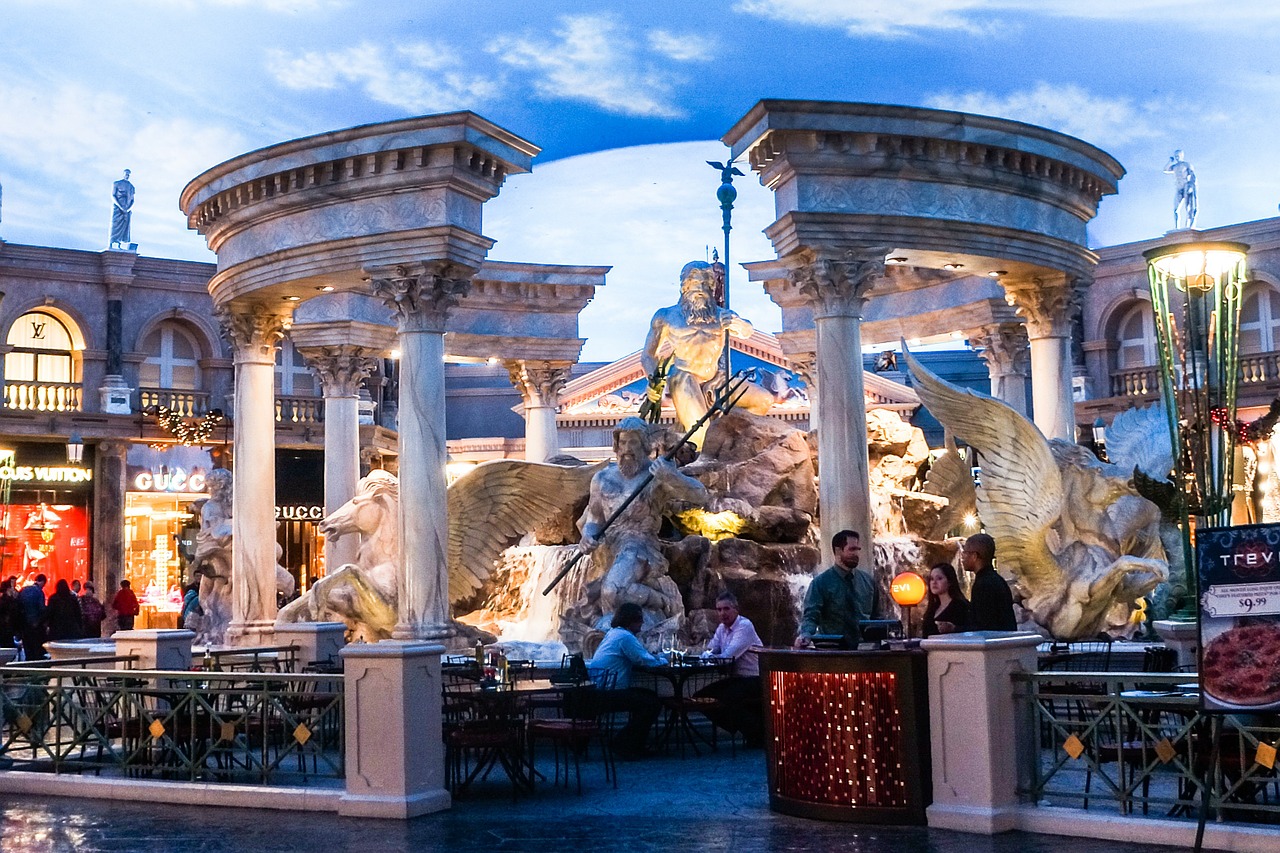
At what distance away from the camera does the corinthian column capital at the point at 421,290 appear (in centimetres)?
1354

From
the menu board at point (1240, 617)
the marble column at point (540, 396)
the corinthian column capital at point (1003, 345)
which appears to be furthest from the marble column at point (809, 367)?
the menu board at point (1240, 617)

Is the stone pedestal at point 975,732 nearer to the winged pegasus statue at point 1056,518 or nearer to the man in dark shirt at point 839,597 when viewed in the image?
the man in dark shirt at point 839,597

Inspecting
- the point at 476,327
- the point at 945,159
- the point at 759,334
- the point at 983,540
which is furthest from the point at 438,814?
the point at 759,334

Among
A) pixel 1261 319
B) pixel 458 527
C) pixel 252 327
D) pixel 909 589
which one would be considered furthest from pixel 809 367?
pixel 1261 319

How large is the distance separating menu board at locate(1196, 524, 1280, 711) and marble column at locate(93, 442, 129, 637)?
2442 centimetres

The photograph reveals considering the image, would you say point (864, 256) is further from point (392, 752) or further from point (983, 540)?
point (392, 752)

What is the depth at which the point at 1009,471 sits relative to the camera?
45.6 ft

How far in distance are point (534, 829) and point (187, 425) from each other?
784 inches

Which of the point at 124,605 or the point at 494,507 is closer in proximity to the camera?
the point at 494,507

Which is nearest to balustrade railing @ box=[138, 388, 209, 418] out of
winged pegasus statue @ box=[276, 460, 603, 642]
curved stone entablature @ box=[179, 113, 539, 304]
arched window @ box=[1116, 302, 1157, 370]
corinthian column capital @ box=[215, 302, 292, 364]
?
corinthian column capital @ box=[215, 302, 292, 364]

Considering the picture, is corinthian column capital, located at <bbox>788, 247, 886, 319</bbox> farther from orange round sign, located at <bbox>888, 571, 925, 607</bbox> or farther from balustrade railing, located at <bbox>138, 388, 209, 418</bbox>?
balustrade railing, located at <bbox>138, 388, 209, 418</bbox>

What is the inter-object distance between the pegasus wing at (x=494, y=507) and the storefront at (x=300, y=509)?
15.3m

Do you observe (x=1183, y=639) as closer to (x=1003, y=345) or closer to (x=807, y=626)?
(x=807, y=626)

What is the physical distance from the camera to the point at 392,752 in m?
8.13
